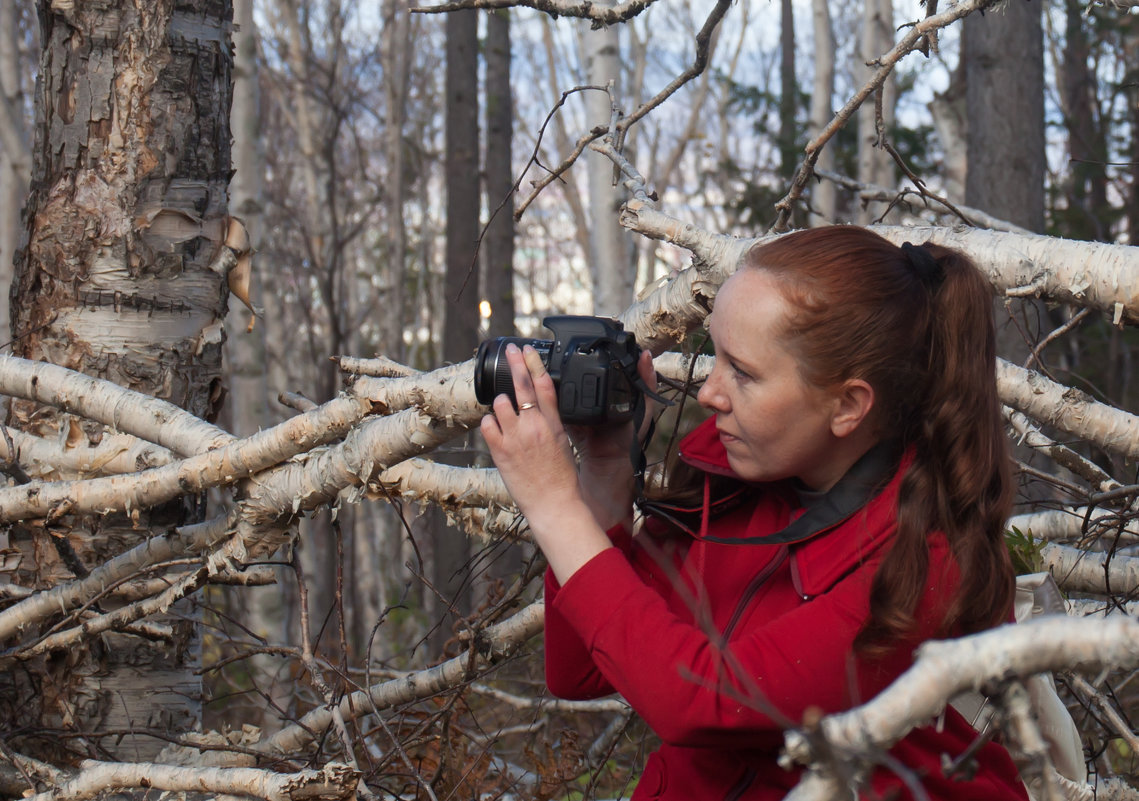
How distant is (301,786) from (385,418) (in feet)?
2.23

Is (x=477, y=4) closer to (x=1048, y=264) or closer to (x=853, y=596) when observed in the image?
(x=1048, y=264)

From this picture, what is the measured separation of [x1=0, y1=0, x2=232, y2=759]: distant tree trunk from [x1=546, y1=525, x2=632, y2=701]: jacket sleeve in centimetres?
134

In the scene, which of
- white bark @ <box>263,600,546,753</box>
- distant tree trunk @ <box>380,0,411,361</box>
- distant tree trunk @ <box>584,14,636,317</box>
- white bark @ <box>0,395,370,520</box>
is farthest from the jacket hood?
distant tree trunk @ <box>380,0,411,361</box>

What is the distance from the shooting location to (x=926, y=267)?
1449mm

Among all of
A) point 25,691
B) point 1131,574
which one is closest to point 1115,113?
point 1131,574

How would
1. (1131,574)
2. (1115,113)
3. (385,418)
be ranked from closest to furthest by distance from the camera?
(385,418) → (1131,574) → (1115,113)

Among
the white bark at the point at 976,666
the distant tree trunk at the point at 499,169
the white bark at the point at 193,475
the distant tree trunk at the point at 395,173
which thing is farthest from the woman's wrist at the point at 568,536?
the distant tree trunk at the point at 395,173

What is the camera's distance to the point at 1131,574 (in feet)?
7.64

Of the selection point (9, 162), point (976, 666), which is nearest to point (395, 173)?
point (9, 162)

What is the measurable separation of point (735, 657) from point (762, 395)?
0.38 m

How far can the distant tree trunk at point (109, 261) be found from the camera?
8.26 ft

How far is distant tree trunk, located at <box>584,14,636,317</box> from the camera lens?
5680 millimetres

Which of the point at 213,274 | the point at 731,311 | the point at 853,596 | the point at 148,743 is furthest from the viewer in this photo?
the point at 213,274

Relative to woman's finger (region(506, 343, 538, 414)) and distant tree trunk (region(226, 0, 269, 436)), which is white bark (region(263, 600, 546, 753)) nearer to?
woman's finger (region(506, 343, 538, 414))
